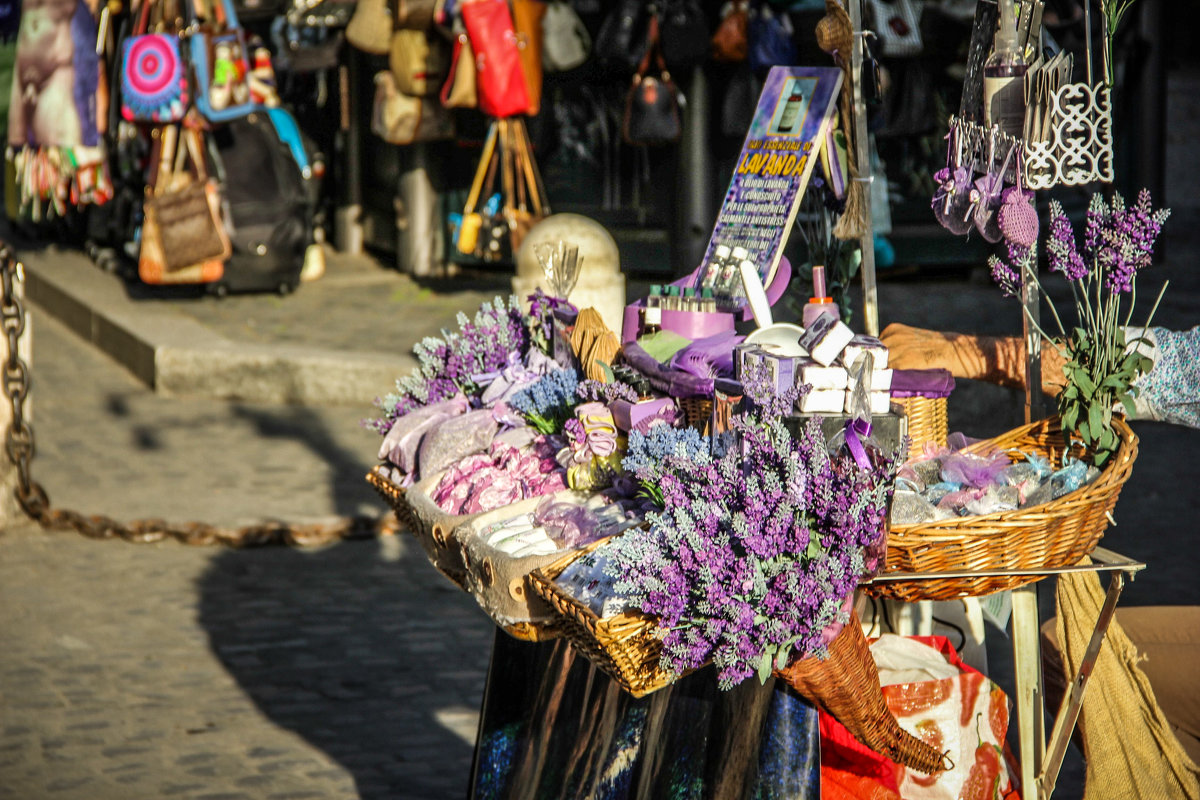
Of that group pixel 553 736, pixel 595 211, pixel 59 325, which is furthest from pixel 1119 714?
pixel 59 325

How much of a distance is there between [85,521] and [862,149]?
14.9 ft

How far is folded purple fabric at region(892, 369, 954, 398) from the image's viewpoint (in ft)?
8.38

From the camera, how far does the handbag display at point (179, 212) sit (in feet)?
30.1

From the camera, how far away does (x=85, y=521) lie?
6.25 meters

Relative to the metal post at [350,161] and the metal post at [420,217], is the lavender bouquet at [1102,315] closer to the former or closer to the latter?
the metal post at [420,217]

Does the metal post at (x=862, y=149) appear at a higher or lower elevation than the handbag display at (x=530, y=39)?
lower

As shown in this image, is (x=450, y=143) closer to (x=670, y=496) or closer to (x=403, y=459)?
(x=403, y=459)

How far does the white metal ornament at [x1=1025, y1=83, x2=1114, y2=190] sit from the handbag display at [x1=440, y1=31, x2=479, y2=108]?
684 cm

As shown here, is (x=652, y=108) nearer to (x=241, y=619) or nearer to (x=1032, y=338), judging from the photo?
(x=241, y=619)

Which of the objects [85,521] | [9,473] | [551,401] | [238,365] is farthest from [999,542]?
[238,365]

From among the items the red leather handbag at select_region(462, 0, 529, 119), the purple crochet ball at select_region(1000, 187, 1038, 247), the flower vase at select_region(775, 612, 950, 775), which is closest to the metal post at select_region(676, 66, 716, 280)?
the red leather handbag at select_region(462, 0, 529, 119)

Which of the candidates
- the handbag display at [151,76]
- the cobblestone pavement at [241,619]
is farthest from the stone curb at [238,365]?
the handbag display at [151,76]

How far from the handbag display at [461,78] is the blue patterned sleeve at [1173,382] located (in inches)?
270

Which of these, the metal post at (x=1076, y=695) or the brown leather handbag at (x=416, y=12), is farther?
the brown leather handbag at (x=416, y=12)
